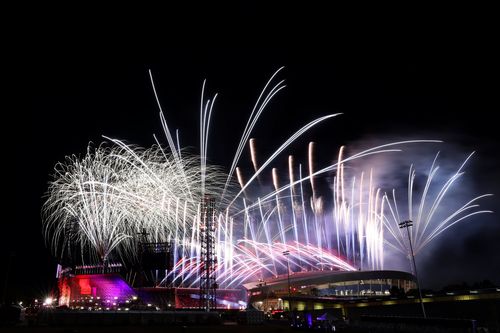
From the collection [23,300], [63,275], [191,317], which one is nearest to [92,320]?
[191,317]

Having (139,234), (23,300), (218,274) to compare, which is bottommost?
(23,300)

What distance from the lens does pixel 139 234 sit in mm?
56812

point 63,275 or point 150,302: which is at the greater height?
point 63,275

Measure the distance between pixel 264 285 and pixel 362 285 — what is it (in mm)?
25349

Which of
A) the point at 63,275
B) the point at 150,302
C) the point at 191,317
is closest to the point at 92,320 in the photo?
the point at 191,317

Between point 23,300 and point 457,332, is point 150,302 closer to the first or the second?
point 23,300

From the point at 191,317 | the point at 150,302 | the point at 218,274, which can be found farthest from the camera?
the point at 150,302

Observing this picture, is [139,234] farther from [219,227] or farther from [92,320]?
[92,320]

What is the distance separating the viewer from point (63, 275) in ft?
314

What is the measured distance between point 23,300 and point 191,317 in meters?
109

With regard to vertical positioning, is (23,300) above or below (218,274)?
below

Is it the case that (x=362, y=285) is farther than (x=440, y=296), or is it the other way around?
(x=362, y=285)

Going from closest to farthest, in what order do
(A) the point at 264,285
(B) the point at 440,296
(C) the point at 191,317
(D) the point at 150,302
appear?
(C) the point at 191,317, (B) the point at 440,296, (D) the point at 150,302, (A) the point at 264,285

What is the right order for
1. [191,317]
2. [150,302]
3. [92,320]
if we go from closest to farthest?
[92,320] < [191,317] < [150,302]
